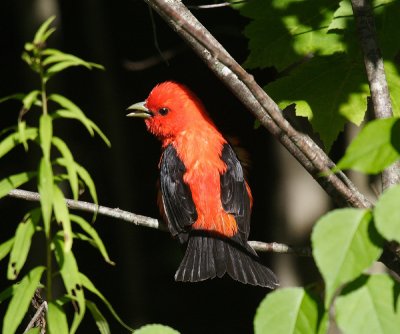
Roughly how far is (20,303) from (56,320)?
68 millimetres

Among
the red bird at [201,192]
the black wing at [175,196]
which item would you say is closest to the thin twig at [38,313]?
the red bird at [201,192]

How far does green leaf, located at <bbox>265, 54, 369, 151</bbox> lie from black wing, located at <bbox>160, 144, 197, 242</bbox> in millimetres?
1495

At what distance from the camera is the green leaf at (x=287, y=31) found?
2473mm

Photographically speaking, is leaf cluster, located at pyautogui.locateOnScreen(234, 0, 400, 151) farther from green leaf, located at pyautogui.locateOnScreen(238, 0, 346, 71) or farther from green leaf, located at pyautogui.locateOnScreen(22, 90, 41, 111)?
green leaf, located at pyautogui.locateOnScreen(22, 90, 41, 111)

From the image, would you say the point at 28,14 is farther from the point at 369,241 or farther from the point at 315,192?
the point at 369,241

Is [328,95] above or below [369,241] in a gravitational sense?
above

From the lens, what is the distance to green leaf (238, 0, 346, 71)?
2.47 metres

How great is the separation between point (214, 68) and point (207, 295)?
7075mm

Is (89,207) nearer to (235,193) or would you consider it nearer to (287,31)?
(287,31)

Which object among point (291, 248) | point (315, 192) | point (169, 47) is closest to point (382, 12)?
point (291, 248)

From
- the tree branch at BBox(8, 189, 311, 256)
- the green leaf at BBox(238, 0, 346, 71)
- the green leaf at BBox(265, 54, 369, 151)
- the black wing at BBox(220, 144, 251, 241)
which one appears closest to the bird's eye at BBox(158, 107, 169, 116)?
the black wing at BBox(220, 144, 251, 241)

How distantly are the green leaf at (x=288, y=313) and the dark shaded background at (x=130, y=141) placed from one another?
4.41 metres

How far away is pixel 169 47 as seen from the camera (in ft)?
24.2

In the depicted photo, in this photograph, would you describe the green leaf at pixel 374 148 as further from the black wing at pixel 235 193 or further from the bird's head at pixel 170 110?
the bird's head at pixel 170 110
